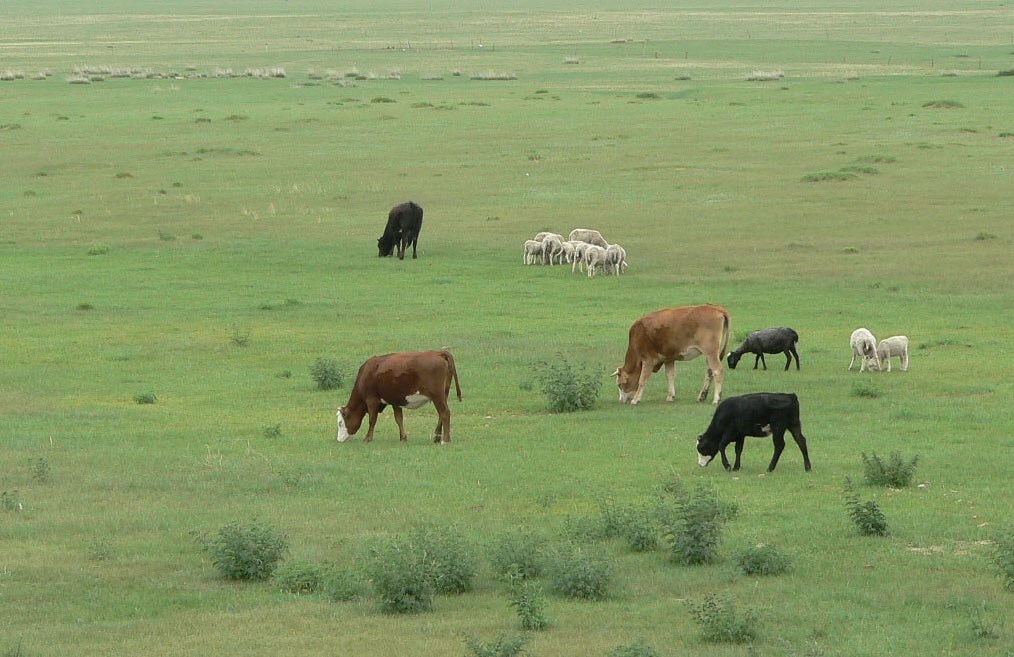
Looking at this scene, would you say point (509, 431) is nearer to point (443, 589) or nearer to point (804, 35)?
point (443, 589)

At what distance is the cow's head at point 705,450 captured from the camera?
17578mm

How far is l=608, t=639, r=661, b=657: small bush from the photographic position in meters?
10.5

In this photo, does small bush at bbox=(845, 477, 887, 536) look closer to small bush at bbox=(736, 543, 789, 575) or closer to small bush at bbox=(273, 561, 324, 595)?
small bush at bbox=(736, 543, 789, 575)

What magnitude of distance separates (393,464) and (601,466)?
2711 mm

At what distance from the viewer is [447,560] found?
13023 mm

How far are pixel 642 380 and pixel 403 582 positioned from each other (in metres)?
10.4

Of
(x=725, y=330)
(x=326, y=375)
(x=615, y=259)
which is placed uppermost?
(x=615, y=259)

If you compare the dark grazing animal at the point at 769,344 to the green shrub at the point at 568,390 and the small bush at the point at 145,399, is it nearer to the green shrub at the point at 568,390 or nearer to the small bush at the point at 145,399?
the green shrub at the point at 568,390

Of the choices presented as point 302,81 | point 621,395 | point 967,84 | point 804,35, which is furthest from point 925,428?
point 804,35

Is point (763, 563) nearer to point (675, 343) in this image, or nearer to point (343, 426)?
point (343, 426)

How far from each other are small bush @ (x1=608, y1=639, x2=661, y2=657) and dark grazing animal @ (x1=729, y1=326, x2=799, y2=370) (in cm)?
1409

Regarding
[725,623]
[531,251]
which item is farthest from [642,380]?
[531,251]

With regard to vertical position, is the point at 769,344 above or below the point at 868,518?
above

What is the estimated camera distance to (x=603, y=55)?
4609 inches
